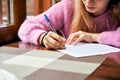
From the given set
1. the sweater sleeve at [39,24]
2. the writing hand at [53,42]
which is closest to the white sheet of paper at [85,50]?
the writing hand at [53,42]

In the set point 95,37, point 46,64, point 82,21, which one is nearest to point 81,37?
point 95,37

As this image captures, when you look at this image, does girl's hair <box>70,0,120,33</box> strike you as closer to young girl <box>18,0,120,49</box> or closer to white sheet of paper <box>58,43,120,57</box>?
young girl <box>18,0,120,49</box>

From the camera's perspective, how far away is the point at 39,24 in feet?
4.33

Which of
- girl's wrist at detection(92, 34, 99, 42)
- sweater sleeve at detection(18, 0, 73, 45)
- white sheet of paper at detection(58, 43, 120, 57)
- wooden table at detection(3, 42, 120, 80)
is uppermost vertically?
sweater sleeve at detection(18, 0, 73, 45)

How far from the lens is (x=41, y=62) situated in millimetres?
850

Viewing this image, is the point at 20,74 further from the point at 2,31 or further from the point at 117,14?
the point at 117,14

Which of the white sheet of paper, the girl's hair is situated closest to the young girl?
the girl's hair

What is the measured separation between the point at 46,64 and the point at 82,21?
0.65 metres

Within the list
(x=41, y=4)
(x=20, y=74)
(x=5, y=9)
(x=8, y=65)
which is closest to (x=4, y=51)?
(x=8, y=65)

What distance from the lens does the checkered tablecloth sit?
0.71 metres

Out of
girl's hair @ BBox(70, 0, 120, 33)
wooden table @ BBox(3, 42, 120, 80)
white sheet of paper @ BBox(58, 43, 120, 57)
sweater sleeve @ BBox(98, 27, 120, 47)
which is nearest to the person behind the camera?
wooden table @ BBox(3, 42, 120, 80)

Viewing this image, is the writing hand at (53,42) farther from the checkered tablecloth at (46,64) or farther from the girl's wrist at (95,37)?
the girl's wrist at (95,37)

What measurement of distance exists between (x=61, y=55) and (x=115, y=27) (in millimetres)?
577

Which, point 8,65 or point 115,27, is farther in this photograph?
point 115,27
